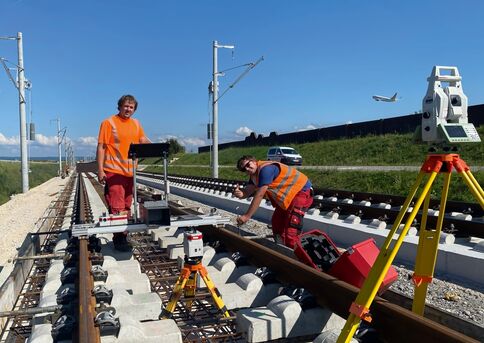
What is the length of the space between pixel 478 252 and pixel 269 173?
2.65 m

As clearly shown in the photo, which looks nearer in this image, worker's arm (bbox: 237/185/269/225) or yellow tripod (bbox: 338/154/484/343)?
yellow tripod (bbox: 338/154/484/343)

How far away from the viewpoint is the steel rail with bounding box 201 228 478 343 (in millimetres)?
2672

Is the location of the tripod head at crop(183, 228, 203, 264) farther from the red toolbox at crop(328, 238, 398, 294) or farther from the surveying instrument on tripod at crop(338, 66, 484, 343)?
the surveying instrument on tripod at crop(338, 66, 484, 343)

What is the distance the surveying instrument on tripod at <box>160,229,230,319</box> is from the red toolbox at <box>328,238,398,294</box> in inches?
39.6

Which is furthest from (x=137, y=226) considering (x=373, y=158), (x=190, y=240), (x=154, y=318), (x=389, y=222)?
(x=373, y=158)

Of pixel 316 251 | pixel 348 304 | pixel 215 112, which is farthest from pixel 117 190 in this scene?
pixel 215 112

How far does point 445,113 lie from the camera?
273 centimetres

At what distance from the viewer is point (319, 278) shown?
3.67 meters

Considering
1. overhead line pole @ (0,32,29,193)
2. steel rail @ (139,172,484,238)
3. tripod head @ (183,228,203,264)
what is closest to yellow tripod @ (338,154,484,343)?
tripod head @ (183,228,203,264)

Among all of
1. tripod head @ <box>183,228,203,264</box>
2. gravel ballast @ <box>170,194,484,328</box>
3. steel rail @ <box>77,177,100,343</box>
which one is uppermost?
tripod head @ <box>183,228,203,264</box>

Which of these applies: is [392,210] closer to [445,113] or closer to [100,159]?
[100,159]

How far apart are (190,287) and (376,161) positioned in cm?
2575

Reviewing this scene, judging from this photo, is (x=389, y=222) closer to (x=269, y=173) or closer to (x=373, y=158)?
(x=269, y=173)

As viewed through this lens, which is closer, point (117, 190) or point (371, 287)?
point (371, 287)
